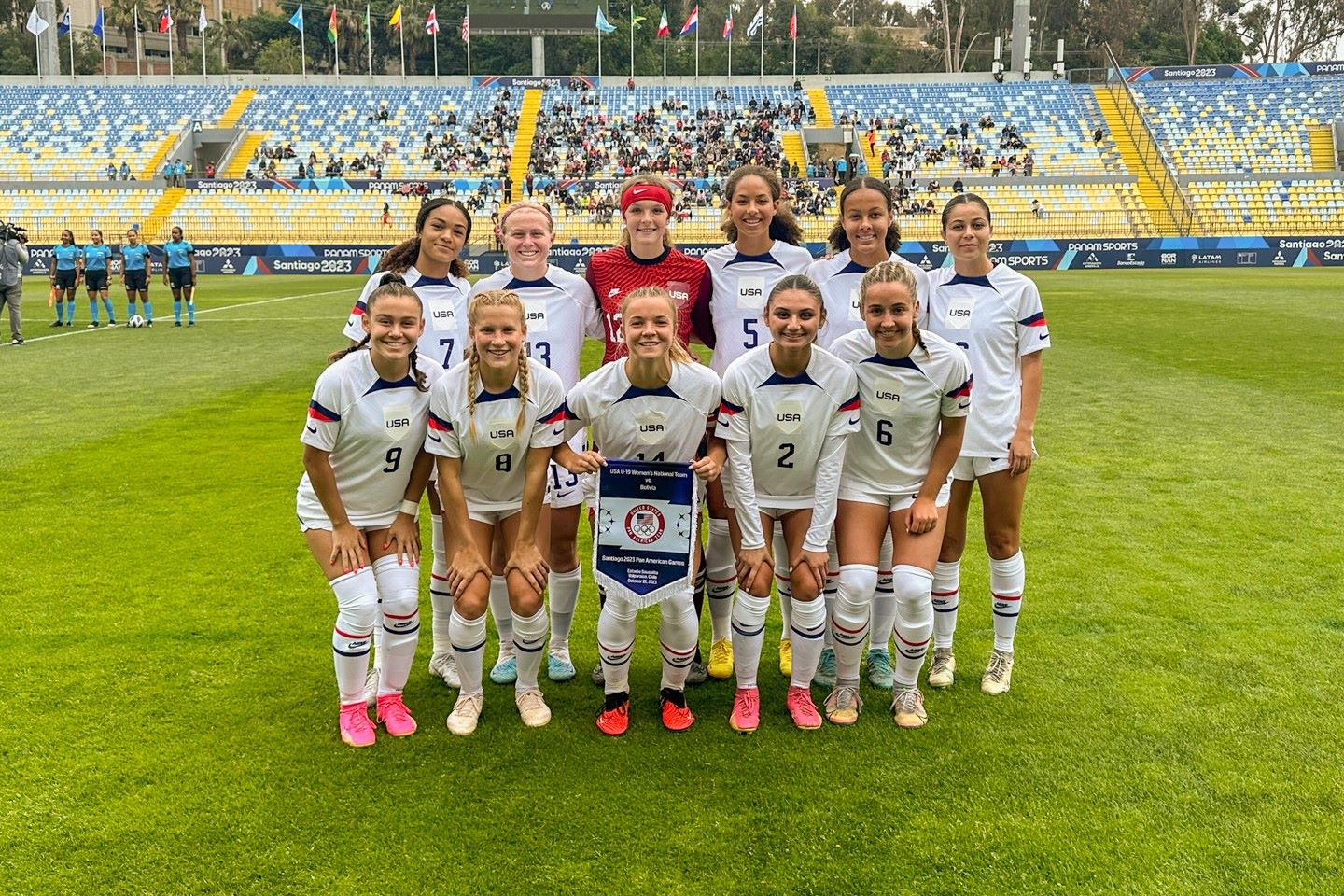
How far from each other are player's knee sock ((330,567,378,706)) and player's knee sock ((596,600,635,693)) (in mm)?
878

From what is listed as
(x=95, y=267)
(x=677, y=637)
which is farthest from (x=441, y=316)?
(x=95, y=267)

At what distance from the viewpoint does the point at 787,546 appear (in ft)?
14.3

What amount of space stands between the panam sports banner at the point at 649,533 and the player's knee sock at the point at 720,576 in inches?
23.6

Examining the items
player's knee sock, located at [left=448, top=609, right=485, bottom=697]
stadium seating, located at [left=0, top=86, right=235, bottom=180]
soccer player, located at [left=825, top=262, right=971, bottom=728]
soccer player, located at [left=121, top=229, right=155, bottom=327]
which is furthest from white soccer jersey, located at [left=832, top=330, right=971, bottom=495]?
stadium seating, located at [left=0, top=86, right=235, bottom=180]

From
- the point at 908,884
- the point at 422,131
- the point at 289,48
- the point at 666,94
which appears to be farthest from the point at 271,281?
the point at 289,48

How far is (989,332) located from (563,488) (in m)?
1.92

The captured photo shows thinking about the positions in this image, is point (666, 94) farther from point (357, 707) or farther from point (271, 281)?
point (357, 707)

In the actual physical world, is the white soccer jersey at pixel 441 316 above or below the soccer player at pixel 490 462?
above

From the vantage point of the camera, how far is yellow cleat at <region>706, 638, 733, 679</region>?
477 cm

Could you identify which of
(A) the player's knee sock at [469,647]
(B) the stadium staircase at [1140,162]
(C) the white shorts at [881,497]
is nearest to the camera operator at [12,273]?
(A) the player's knee sock at [469,647]

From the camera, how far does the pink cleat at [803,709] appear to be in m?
4.16

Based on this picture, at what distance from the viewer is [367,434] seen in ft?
13.4

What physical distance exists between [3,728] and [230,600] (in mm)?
1544

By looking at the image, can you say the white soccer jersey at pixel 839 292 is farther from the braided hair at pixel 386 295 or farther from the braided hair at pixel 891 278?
the braided hair at pixel 386 295
